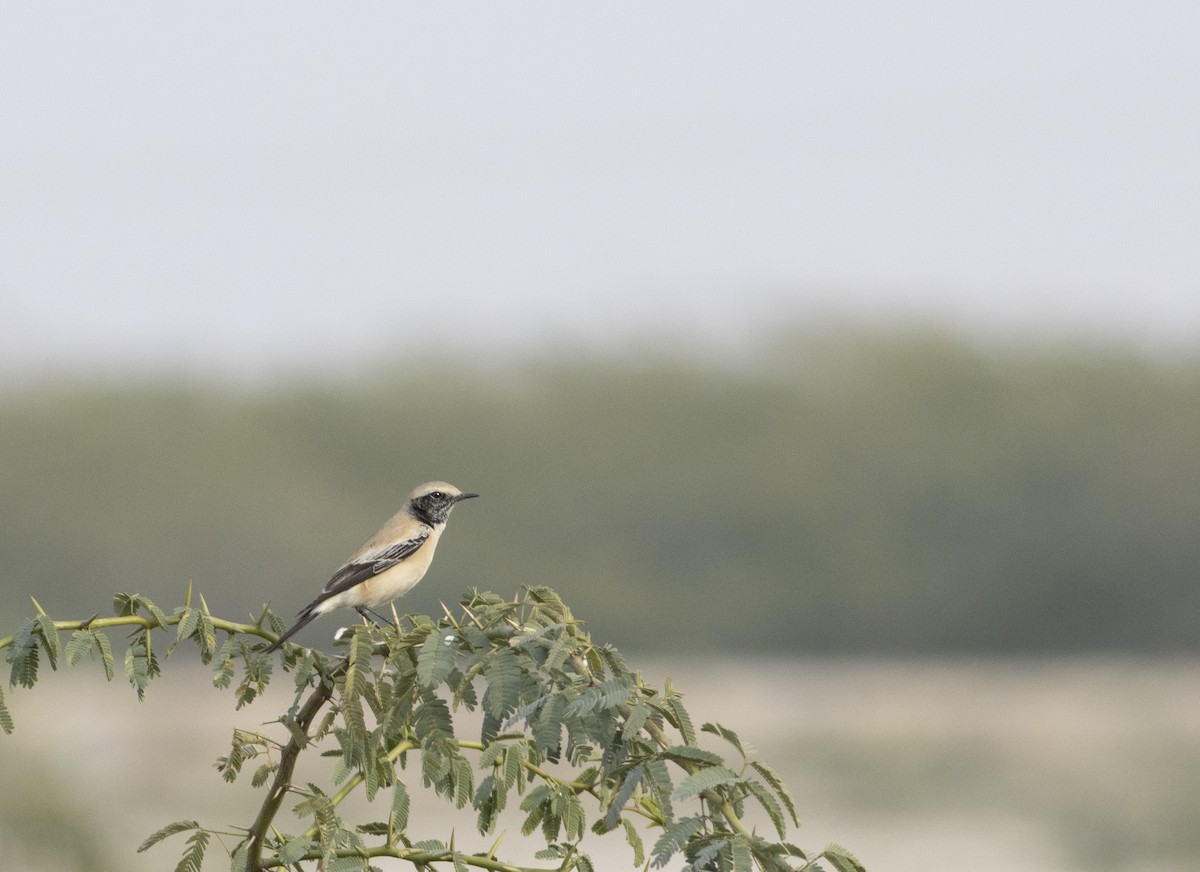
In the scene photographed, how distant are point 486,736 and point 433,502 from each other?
2696mm

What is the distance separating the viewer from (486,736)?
3369mm

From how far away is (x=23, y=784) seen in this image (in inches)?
Result: 270

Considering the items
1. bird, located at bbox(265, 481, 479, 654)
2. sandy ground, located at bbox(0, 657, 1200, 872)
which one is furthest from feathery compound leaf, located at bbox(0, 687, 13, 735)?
sandy ground, located at bbox(0, 657, 1200, 872)

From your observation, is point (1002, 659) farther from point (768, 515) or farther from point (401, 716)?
point (401, 716)

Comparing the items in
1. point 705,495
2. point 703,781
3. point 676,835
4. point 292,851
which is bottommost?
point 705,495

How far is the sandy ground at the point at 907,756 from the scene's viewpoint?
19562 mm

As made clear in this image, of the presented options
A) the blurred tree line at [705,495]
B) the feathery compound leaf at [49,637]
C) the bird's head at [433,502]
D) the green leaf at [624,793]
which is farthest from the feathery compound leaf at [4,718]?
the blurred tree line at [705,495]

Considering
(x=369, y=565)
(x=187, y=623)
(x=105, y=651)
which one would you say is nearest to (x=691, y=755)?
(x=187, y=623)

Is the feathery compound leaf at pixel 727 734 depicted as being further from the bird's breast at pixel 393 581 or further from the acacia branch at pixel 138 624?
the bird's breast at pixel 393 581

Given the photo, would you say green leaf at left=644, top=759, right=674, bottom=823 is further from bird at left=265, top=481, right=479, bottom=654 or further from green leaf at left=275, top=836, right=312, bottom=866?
bird at left=265, top=481, right=479, bottom=654

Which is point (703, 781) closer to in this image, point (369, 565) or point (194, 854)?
point (194, 854)

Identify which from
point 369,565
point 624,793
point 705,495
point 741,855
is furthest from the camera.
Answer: point 705,495

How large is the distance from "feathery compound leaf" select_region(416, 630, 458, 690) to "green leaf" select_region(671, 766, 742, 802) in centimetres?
49

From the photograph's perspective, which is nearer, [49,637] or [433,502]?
[49,637]
